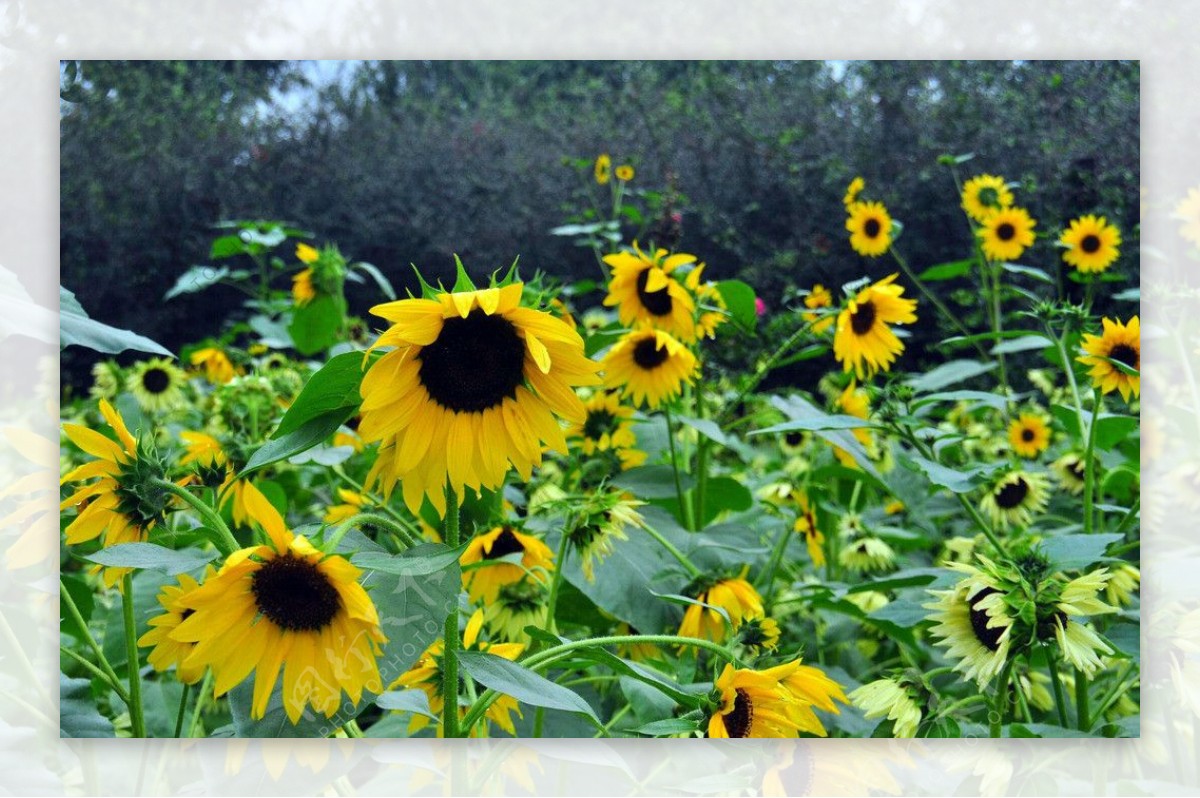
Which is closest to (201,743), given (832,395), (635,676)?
(635,676)

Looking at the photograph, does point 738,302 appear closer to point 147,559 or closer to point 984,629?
point 984,629

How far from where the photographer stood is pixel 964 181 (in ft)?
7.61

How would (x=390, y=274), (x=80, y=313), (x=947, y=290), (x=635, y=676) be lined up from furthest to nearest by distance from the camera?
1. (x=947, y=290)
2. (x=390, y=274)
3. (x=80, y=313)
4. (x=635, y=676)

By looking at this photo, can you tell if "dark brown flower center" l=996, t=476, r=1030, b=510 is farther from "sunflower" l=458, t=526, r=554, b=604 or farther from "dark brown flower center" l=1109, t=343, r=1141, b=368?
"sunflower" l=458, t=526, r=554, b=604

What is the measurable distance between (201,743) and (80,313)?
533mm

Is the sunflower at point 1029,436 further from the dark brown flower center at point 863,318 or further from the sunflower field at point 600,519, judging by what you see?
the dark brown flower center at point 863,318

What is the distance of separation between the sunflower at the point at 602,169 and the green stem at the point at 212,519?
186cm

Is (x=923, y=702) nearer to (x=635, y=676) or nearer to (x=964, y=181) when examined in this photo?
(x=635, y=676)

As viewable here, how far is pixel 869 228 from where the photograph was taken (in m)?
2.22

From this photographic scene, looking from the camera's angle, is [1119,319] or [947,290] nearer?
[1119,319]

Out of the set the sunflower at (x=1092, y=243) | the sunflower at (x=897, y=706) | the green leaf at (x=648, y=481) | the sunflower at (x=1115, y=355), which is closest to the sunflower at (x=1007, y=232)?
the sunflower at (x=1092, y=243)

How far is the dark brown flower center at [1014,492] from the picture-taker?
5.14 feet

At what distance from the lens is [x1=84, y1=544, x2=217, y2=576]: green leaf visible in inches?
28.1

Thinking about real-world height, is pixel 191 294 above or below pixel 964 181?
below
